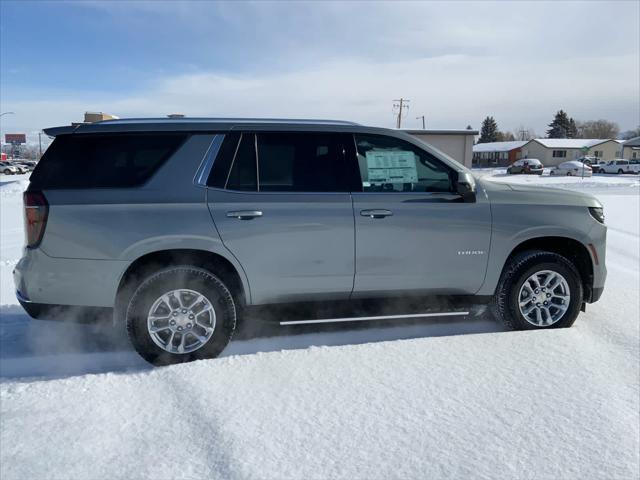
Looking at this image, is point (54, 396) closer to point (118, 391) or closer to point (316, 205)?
point (118, 391)

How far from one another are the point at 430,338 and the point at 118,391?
7.69 feet

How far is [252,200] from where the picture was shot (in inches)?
142

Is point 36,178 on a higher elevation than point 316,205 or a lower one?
higher

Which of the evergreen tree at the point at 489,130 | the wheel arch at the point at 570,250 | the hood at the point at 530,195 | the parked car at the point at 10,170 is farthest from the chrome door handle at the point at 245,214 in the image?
the evergreen tree at the point at 489,130

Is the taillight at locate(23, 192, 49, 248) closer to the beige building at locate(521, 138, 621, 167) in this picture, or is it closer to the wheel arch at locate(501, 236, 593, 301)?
the wheel arch at locate(501, 236, 593, 301)

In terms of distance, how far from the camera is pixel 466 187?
12.6 ft

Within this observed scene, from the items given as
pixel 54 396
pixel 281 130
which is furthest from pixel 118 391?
pixel 281 130

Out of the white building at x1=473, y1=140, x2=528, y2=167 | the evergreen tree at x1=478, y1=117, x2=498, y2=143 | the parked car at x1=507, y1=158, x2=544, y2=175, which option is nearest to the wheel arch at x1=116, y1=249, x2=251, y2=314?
the parked car at x1=507, y1=158, x2=544, y2=175

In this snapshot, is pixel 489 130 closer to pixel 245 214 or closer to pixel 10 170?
pixel 10 170

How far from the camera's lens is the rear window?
3436mm

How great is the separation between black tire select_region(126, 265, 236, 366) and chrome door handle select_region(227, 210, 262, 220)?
464 millimetres

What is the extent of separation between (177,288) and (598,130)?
425 feet

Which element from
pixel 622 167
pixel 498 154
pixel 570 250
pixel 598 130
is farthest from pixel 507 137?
pixel 570 250

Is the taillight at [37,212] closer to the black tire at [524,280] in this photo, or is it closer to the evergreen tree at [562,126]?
the black tire at [524,280]
